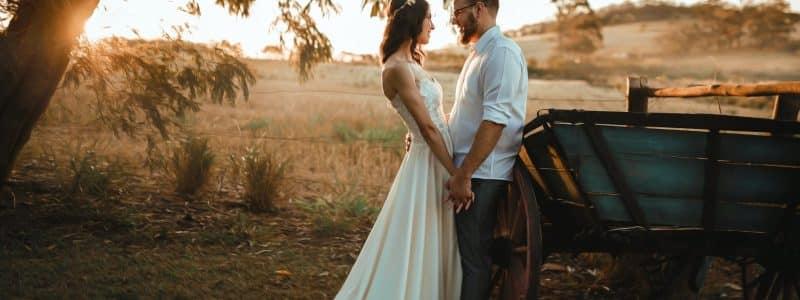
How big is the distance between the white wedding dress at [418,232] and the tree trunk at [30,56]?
2.93m

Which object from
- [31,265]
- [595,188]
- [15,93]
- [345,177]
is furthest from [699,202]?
[345,177]

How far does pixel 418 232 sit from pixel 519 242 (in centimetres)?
43

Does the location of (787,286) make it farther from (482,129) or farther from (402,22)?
(402,22)

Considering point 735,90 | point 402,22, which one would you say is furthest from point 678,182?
point 735,90

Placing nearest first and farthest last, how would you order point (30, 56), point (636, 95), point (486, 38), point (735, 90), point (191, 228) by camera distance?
1. point (486, 38)
2. point (735, 90)
3. point (30, 56)
4. point (636, 95)
5. point (191, 228)

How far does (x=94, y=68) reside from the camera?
18.4 ft

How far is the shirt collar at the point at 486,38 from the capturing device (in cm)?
286

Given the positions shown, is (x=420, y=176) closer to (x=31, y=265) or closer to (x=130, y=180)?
(x=31, y=265)

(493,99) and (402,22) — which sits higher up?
(402,22)

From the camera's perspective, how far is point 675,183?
2.61 metres

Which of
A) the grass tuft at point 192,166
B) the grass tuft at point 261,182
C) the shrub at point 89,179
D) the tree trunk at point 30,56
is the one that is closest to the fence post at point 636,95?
the grass tuft at point 261,182

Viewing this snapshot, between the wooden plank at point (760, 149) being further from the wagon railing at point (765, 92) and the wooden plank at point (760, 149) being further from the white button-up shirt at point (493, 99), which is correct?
the wagon railing at point (765, 92)

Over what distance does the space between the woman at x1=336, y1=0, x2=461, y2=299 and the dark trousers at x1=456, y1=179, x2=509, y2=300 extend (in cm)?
14

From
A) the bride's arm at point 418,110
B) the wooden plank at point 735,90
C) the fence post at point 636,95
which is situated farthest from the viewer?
the fence post at point 636,95
